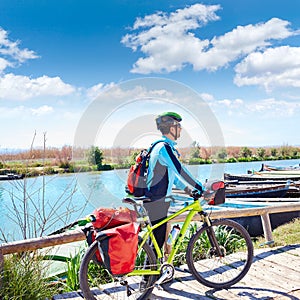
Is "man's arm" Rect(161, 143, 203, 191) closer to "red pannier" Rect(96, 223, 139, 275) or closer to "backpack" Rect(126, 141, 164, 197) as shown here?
"backpack" Rect(126, 141, 164, 197)

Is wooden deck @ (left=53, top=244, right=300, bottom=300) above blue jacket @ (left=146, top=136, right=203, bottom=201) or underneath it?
underneath

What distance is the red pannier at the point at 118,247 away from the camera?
2.72 m

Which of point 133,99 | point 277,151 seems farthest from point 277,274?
point 277,151

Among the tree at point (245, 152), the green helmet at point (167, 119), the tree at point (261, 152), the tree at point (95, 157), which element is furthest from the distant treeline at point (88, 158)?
the tree at point (261, 152)

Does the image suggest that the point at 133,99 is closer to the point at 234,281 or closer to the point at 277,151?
the point at 234,281

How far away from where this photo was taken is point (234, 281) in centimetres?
366

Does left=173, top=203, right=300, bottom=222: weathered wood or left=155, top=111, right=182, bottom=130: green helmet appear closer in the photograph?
left=155, top=111, right=182, bottom=130: green helmet

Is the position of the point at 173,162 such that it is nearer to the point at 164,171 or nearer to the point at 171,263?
the point at 164,171

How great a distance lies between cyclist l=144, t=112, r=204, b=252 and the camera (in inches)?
124

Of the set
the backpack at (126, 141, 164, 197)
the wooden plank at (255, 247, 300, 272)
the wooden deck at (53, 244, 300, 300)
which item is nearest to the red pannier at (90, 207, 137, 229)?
the backpack at (126, 141, 164, 197)

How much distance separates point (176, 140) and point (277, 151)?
55.3 metres

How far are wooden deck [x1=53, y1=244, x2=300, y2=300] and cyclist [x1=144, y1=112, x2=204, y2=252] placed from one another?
0.51 meters

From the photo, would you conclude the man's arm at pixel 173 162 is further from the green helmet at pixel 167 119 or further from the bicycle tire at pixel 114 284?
the bicycle tire at pixel 114 284

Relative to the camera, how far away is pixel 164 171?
323cm
